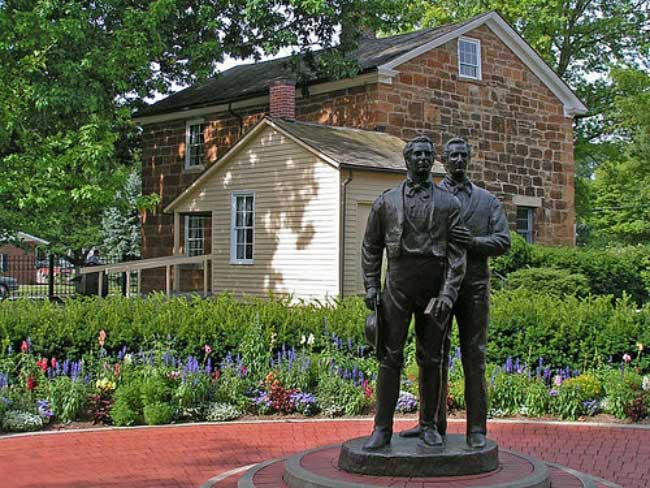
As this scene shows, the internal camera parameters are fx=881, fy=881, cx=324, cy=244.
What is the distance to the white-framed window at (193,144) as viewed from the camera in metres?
25.6

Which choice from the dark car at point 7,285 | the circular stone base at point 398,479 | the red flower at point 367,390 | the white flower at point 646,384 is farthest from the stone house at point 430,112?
the circular stone base at point 398,479

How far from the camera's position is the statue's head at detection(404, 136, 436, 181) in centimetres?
607

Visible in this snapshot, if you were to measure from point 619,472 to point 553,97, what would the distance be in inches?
736

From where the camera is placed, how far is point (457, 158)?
638 cm

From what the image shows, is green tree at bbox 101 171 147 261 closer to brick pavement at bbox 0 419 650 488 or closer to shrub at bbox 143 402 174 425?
shrub at bbox 143 402 174 425

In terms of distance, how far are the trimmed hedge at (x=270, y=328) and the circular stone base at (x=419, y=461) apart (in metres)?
4.80

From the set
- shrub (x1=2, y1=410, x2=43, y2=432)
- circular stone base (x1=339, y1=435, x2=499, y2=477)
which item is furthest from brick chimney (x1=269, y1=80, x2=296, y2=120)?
circular stone base (x1=339, y1=435, x2=499, y2=477)

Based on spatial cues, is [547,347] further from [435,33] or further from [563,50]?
[563,50]

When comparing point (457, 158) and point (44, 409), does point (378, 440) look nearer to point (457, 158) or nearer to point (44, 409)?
point (457, 158)

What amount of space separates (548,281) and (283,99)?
7293 mm

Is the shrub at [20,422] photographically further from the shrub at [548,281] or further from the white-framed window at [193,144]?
the white-framed window at [193,144]

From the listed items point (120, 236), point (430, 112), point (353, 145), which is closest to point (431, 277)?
point (353, 145)

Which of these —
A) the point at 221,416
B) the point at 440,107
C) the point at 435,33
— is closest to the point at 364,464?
the point at 221,416

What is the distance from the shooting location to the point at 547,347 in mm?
10734
